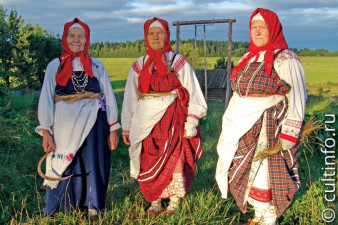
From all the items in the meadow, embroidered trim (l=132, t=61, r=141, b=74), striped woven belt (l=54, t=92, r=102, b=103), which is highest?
embroidered trim (l=132, t=61, r=141, b=74)

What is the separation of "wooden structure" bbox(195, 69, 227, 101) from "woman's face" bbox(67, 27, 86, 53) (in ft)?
45.8

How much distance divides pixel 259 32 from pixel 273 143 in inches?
36.9

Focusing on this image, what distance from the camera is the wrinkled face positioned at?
281cm

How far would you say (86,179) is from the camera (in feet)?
10.9

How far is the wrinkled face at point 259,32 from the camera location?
281 centimetres

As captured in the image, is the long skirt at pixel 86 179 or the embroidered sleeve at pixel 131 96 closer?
the long skirt at pixel 86 179

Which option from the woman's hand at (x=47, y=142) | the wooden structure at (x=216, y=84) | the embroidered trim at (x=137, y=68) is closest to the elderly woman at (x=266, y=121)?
the embroidered trim at (x=137, y=68)

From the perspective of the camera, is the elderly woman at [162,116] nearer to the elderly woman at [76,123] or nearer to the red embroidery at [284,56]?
the elderly woman at [76,123]

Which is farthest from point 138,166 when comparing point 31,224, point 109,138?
point 31,224

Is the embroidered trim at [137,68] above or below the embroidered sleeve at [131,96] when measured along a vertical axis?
above

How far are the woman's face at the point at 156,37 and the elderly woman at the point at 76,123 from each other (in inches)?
21.9

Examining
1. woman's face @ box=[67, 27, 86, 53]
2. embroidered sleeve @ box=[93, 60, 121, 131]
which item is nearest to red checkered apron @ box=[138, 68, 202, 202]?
embroidered sleeve @ box=[93, 60, 121, 131]

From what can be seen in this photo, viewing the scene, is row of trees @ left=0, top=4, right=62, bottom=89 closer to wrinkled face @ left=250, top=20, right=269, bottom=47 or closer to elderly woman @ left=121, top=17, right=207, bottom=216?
elderly woman @ left=121, top=17, right=207, bottom=216

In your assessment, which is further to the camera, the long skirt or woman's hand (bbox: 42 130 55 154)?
the long skirt
